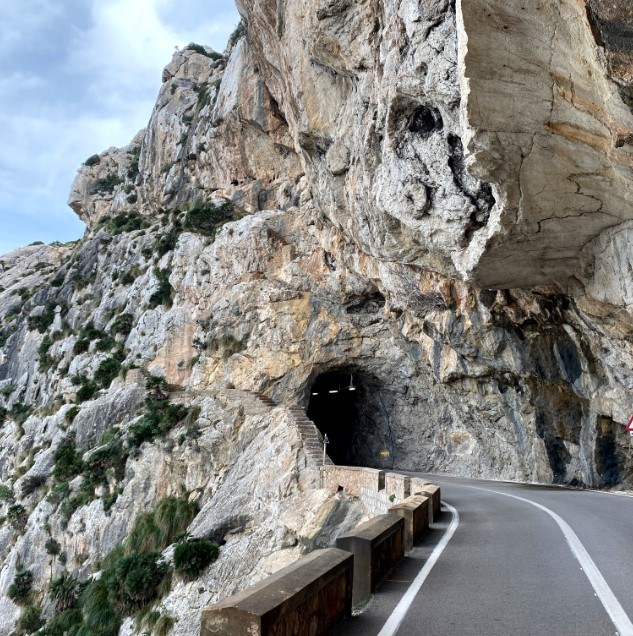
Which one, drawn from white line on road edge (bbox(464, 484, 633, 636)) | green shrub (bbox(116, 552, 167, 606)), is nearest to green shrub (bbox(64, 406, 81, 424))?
green shrub (bbox(116, 552, 167, 606))

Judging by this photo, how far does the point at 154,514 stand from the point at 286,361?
32.5 ft

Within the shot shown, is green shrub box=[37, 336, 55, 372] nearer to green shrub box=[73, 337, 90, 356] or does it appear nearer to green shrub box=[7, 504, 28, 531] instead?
green shrub box=[73, 337, 90, 356]

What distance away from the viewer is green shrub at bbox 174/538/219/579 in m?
20.4

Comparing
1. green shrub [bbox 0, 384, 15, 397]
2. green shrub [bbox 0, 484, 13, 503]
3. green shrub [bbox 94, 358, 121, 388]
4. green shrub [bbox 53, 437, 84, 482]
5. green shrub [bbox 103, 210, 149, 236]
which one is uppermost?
green shrub [bbox 103, 210, 149, 236]

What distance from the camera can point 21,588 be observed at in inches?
1055

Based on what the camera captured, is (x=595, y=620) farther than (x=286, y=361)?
No

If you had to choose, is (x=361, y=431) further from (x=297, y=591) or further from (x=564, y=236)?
(x=297, y=591)

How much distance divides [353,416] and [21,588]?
21.3 m

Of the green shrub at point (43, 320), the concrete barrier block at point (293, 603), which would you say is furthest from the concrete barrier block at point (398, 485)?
the green shrub at point (43, 320)

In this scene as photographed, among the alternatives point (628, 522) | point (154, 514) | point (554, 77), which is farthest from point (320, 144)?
point (154, 514)

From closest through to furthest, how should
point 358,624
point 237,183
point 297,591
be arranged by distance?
point 297,591 → point 358,624 → point 237,183

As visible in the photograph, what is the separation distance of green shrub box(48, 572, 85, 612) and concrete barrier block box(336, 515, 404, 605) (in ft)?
75.9

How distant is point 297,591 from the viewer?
3625mm

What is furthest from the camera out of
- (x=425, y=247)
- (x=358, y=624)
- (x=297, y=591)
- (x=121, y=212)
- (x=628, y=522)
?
(x=121, y=212)
